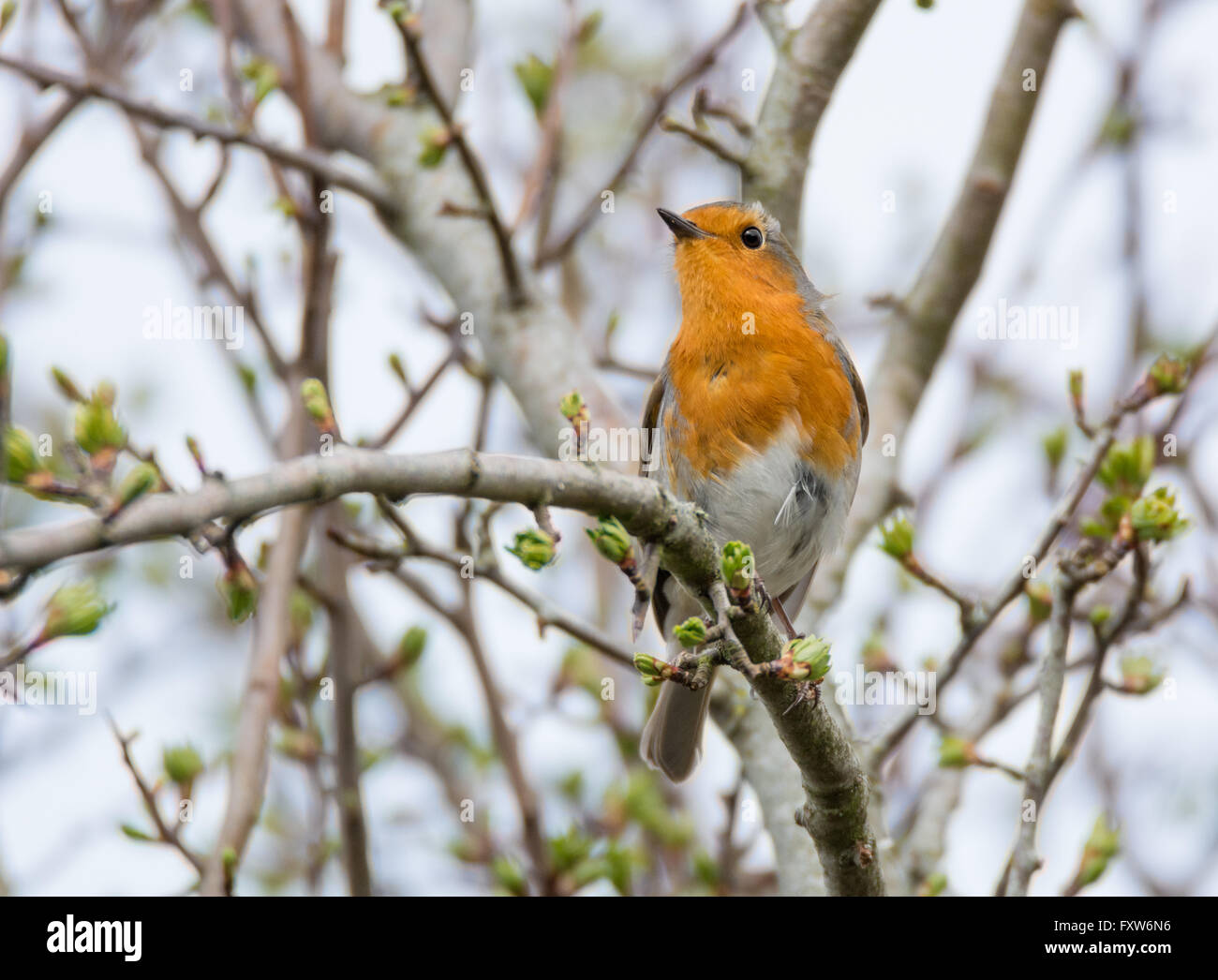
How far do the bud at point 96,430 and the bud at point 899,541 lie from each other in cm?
225

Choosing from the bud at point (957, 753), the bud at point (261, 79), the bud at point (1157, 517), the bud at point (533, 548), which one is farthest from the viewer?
the bud at point (261, 79)

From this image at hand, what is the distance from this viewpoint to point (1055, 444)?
443 centimetres

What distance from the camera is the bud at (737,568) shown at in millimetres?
2398

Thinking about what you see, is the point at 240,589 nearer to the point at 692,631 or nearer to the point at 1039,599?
the point at 692,631

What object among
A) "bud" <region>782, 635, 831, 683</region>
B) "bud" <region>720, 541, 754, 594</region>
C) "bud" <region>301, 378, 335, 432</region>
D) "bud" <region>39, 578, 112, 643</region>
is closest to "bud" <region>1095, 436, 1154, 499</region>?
"bud" <region>782, 635, 831, 683</region>

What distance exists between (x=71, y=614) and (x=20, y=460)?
1.26 feet

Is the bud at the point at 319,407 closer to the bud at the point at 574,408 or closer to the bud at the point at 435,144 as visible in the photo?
the bud at the point at 574,408

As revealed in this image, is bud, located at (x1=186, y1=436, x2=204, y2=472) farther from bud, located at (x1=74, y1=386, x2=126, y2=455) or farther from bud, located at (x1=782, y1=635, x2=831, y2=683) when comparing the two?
bud, located at (x1=782, y1=635, x2=831, y2=683)

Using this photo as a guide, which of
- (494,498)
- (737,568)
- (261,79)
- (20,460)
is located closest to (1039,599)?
(737,568)

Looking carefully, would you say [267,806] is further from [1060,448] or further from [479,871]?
[1060,448]

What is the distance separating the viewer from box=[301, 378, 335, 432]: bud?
2.22m

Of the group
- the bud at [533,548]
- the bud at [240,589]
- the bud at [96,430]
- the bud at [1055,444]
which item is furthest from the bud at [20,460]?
the bud at [1055,444]

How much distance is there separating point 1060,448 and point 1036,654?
2.40 ft
